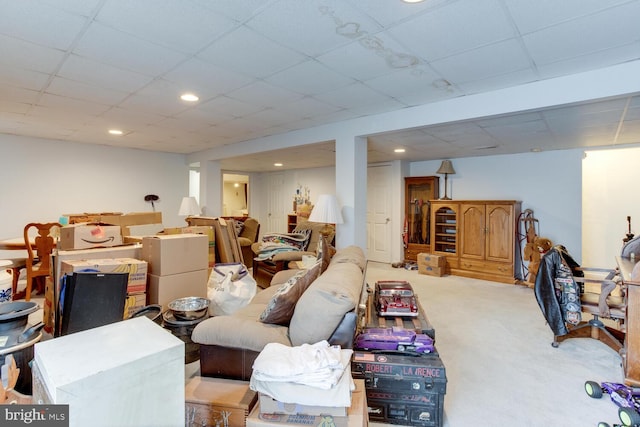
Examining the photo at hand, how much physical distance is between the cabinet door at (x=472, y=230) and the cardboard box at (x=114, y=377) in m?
5.57

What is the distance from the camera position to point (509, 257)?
526cm

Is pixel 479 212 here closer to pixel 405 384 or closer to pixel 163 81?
pixel 405 384

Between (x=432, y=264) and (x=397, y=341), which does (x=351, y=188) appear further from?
(x=432, y=264)

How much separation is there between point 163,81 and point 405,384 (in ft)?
9.64

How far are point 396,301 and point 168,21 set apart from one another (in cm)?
245

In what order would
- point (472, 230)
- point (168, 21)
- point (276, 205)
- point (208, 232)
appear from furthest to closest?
point (276, 205), point (472, 230), point (208, 232), point (168, 21)

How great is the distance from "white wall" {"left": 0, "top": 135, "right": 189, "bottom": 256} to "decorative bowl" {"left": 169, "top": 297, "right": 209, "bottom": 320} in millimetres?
4581

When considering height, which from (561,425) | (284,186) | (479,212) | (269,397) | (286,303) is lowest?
(561,425)

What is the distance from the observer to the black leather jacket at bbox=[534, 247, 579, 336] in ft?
9.32

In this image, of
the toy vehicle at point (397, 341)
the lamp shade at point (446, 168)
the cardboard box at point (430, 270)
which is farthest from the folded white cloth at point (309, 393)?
the lamp shade at point (446, 168)

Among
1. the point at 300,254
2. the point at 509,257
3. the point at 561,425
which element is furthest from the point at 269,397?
the point at 509,257

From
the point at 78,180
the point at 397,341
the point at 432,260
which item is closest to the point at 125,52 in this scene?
the point at 397,341

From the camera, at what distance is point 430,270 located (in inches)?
227

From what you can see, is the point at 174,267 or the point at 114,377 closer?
the point at 114,377
